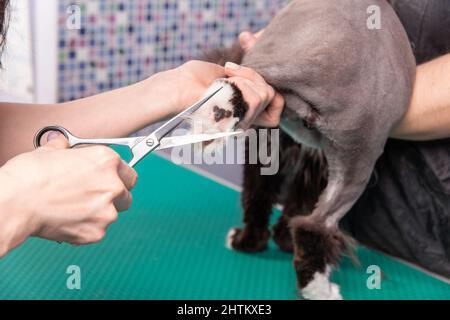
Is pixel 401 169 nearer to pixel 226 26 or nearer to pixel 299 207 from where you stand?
pixel 299 207

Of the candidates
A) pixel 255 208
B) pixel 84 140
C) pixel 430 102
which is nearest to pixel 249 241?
pixel 255 208

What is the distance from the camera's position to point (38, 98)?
64.2 inches

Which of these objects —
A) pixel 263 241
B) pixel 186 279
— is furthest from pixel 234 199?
pixel 186 279

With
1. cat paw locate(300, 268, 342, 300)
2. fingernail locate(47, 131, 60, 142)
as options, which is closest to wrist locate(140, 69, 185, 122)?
fingernail locate(47, 131, 60, 142)

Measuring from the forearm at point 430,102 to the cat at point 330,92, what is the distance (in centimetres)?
2

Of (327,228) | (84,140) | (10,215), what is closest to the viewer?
(10,215)

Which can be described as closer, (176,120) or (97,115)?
(176,120)

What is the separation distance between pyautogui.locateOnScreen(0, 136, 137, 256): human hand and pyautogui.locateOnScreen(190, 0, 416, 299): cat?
185mm

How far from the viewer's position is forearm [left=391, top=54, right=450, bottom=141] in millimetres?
815

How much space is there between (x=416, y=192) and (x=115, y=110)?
1.63 feet

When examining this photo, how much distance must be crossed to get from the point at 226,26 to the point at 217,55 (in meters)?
0.76

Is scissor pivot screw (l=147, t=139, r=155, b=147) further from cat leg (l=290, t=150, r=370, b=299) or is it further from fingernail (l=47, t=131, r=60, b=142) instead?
cat leg (l=290, t=150, r=370, b=299)

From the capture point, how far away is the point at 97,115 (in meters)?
0.77

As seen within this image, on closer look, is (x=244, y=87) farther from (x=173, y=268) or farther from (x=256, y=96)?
(x=173, y=268)
